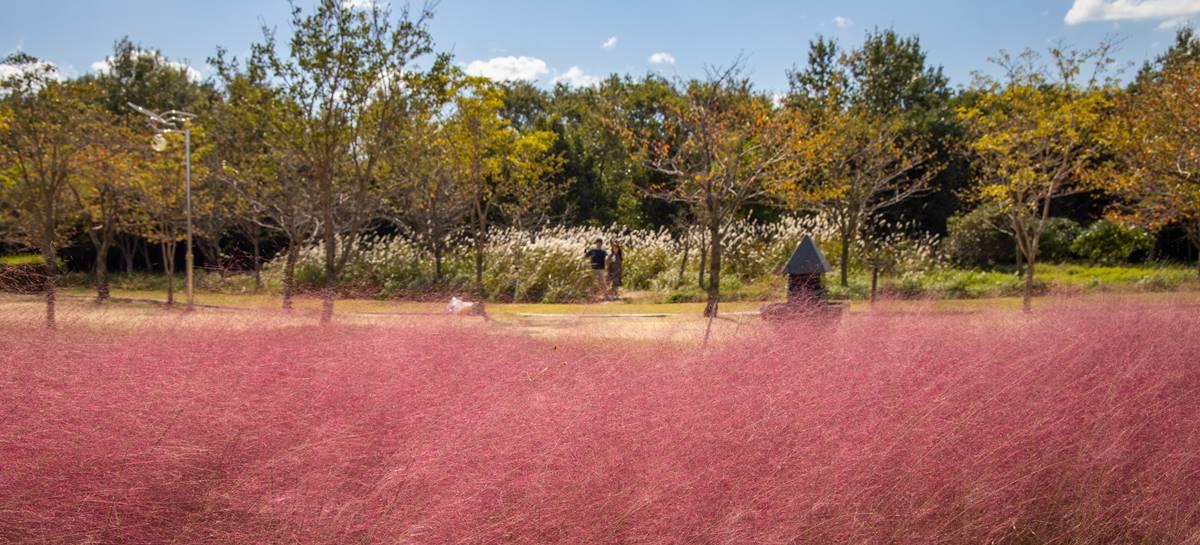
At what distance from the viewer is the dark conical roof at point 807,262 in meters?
8.39

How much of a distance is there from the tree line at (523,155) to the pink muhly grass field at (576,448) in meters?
2.69

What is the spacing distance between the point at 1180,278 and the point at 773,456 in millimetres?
17436

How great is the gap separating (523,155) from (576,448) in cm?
1888

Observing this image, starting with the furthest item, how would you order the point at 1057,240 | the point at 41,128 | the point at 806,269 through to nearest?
the point at 1057,240 < the point at 41,128 < the point at 806,269

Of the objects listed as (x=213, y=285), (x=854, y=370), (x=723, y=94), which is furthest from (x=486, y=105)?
(x=854, y=370)

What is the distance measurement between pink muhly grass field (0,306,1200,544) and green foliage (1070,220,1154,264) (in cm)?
1982

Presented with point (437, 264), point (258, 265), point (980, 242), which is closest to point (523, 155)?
point (437, 264)

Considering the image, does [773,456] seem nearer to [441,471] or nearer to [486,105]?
A: [441,471]

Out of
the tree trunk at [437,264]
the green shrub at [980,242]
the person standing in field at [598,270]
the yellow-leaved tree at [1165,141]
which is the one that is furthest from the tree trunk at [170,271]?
the green shrub at [980,242]

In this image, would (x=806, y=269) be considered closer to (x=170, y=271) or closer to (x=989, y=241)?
(x=170, y=271)

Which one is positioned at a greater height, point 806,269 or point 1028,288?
point 806,269

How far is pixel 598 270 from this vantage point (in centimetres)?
1717

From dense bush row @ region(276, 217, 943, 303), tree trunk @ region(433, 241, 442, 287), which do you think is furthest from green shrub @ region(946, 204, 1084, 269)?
tree trunk @ region(433, 241, 442, 287)

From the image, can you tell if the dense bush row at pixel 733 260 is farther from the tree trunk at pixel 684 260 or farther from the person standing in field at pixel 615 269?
the person standing in field at pixel 615 269
